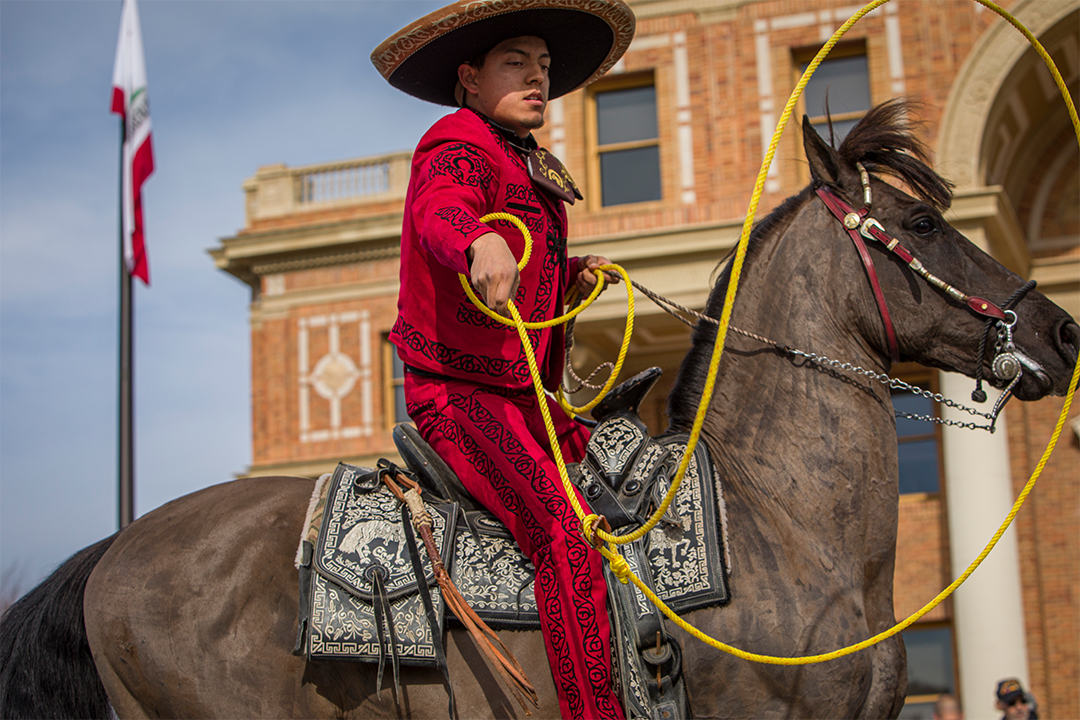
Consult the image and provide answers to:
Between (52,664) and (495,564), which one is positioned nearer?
(495,564)

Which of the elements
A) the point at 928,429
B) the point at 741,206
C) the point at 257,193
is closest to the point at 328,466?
the point at 257,193

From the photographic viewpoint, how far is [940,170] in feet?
39.3

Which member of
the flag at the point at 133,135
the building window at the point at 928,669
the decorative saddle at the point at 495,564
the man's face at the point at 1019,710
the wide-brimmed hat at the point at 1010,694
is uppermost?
the flag at the point at 133,135

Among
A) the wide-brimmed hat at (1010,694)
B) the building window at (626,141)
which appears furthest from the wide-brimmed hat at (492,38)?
the building window at (626,141)

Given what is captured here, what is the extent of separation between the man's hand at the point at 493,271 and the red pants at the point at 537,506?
548 millimetres

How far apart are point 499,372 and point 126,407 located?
572 cm

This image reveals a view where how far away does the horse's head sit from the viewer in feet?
9.90

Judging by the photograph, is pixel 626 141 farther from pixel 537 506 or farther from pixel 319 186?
pixel 537 506

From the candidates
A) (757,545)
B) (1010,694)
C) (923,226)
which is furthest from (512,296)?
(1010,694)

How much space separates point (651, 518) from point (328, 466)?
48.2 feet

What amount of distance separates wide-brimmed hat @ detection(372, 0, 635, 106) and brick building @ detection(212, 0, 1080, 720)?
8.86 m

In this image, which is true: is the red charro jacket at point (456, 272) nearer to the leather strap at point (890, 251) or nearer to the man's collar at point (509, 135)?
the man's collar at point (509, 135)

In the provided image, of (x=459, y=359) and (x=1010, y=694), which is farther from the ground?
(x=459, y=359)

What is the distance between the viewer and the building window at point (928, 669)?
43.0 ft
